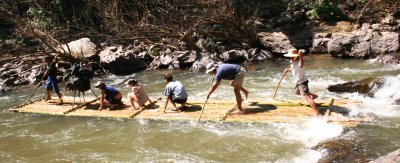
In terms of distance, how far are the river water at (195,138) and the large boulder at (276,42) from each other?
22.1ft

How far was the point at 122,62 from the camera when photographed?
58.8 ft

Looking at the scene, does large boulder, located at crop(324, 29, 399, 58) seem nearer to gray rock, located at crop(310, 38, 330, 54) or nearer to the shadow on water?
gray rock, located at crop(310, 38, 330, 54)

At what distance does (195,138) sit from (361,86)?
5021 mm

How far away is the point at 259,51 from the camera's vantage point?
61.6 feet

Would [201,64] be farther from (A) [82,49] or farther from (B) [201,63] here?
(A) [82,49]

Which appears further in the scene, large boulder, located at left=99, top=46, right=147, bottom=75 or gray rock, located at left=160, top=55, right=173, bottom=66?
gray rock, located at left=160, top=55, right=173, bottom=66

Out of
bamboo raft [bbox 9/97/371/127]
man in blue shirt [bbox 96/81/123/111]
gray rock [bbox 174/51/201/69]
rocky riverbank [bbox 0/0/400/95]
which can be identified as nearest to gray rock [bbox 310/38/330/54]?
rocky riverbank [bbox 0/0/400/95]

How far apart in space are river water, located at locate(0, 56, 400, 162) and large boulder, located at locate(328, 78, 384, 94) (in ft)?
0.65

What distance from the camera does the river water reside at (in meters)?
7.54

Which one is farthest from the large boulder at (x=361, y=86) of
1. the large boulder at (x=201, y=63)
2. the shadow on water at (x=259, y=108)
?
the large boulder at (x=201, y=63)

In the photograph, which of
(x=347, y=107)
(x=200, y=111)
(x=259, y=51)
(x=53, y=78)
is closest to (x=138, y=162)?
(x=200, y=111)

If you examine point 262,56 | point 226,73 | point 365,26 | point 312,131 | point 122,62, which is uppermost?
point 365,26

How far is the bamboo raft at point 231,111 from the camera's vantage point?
8.55 metres

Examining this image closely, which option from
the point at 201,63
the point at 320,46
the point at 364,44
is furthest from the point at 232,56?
the point at 364,44
